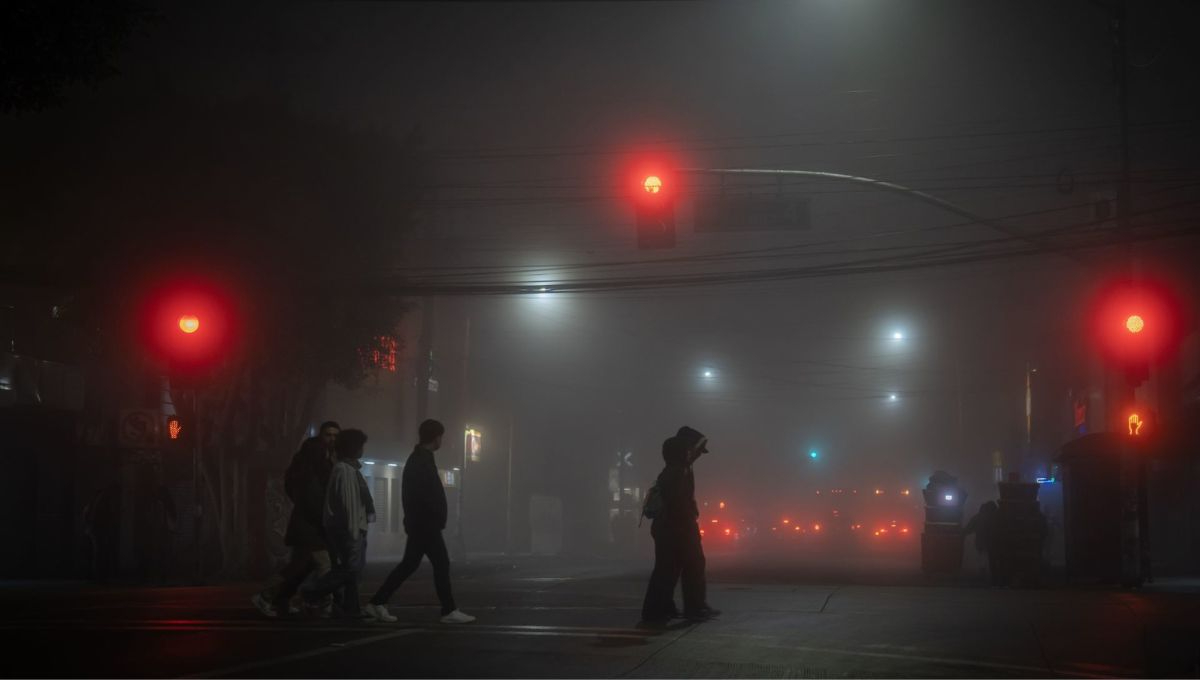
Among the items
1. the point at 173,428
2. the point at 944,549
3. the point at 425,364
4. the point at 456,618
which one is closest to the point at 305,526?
the point at 456,618

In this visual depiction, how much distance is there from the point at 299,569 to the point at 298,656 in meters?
3.16

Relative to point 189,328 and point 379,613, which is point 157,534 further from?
point 379,613

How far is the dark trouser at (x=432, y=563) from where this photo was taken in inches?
420

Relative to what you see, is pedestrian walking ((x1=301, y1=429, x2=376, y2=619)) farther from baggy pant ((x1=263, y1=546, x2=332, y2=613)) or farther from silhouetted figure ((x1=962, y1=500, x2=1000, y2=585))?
silhouetted figure ((x1=962, y1=500, x2=1000, y2=585))

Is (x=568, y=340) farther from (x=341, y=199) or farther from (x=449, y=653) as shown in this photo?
(x=449, y=653)

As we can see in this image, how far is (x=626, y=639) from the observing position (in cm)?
956

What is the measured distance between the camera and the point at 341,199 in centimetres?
2691

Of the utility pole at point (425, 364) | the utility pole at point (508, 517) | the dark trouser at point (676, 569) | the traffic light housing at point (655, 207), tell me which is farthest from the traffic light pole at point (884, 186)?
the utility pole at point (508, 517)

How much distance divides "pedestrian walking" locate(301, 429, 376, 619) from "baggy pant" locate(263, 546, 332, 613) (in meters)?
0.28

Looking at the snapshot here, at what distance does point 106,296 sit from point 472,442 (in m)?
31.1

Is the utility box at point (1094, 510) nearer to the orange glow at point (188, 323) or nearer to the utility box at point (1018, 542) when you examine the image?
the utility box at point (1018, 542)

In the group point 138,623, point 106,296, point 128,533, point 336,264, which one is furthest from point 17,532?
point 138,623

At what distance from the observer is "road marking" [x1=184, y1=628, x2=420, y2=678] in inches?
300

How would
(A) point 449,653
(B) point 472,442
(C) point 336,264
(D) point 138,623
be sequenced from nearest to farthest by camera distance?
(A) point 449,653
(D) point 138,623
(C) point 336,264
(B) point 472,442
